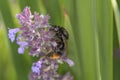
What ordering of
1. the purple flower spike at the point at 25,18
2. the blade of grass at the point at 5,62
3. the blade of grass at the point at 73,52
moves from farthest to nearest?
the blade of grass at the point at 5,62 < the blade of grass at the point at 73,52 < the purple flower spike at the point at 25,18

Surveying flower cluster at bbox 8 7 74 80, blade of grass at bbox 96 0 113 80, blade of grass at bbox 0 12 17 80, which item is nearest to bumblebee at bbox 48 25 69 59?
flower cluster at bbox 8 7 74 80

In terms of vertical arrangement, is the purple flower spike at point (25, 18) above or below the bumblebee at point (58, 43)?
above

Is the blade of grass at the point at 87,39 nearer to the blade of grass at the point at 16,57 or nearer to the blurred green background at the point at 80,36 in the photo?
the blurred green background at the point at 80,36

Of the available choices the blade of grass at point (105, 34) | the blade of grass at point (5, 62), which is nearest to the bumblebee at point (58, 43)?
the blade of grass at point (105, 34)

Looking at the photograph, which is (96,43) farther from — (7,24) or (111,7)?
(7,24)

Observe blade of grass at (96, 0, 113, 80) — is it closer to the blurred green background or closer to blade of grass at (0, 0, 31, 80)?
the blurred green background
